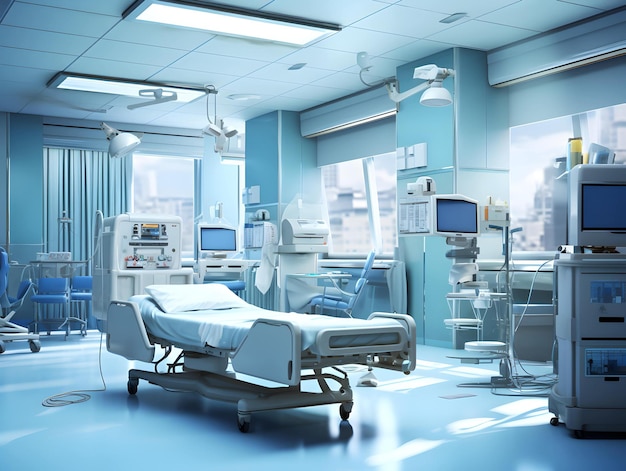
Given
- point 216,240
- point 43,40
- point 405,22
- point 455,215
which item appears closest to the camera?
point 455,215

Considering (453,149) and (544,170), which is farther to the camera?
(544,170)

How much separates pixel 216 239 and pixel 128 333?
4136 mm

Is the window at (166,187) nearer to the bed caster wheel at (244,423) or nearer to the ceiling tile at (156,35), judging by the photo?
the ceiling tile at (156,35)

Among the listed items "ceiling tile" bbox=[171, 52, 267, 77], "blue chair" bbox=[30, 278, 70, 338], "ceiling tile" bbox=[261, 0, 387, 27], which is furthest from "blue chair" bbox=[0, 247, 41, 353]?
"ceiling tile" bbox=[261, 0, 387, 27]

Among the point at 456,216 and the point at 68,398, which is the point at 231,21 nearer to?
the point at 456,216

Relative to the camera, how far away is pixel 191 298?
16.7 ft

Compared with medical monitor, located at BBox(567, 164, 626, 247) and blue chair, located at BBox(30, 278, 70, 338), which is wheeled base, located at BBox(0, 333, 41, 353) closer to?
blue chair, located at BBox(30, 278, 70, 338)

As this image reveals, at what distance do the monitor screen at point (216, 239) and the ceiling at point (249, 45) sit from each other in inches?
62.7

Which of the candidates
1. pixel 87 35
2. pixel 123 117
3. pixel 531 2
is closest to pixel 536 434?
pixel 531 2

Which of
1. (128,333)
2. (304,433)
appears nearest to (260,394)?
(304,433)

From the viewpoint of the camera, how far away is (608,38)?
19.5 ft

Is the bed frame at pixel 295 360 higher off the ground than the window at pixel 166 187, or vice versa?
the window at pixel 166 187

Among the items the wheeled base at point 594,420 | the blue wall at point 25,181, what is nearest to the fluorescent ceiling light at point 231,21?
the wheeled base at point 594,420

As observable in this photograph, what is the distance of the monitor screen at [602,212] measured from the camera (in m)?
Answer: 3.96
